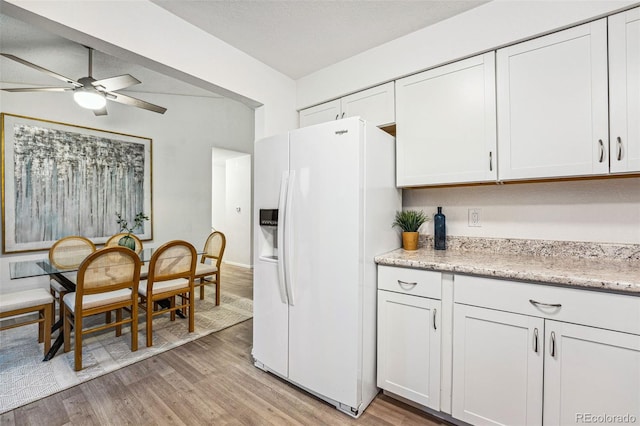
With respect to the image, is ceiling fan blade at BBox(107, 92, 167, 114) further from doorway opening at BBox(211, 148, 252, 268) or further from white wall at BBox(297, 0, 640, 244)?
doorway opening at BBox(211, 148, 252, 268)

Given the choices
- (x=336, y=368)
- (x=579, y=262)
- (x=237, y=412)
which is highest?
(x=579, y=262)

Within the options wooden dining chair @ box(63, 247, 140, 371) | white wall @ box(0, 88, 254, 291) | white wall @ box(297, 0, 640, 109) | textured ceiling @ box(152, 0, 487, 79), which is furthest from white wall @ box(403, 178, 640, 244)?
white wall @ box(0, 88, 254, 291)

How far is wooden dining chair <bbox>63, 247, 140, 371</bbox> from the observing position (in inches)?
84.0

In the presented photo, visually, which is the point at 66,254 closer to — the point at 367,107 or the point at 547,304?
the point at 367,107

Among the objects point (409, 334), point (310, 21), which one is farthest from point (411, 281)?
point (310, 21)

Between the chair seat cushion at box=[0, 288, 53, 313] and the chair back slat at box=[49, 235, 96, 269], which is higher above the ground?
the chair back slat at box=[49, 235, 96, 269]

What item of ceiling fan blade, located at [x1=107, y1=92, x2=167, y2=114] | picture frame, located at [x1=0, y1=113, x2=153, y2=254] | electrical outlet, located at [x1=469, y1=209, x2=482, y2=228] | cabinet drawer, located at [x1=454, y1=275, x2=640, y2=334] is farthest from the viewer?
picture frame, located at [x1=0, y1=113, x2=153, y2=254]

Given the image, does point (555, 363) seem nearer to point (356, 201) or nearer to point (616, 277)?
point (616, 277)

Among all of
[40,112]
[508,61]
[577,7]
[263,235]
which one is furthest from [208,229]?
[577,7]

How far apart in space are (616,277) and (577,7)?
54.2 inches

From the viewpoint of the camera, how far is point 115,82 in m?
2.54

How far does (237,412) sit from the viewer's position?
5.70 ft

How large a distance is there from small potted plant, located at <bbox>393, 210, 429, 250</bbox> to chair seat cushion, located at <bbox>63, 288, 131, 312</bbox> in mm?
2316

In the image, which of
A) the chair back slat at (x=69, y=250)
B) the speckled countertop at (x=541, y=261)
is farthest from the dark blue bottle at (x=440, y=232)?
the chair back slat at (x=69, y=250)
